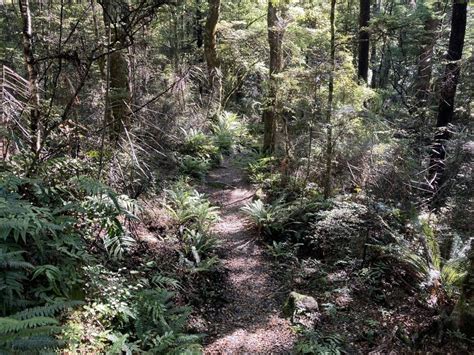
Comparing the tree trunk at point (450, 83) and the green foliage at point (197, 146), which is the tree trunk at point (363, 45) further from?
the green foliage at point (197, 146)

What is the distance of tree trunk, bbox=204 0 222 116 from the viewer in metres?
14.0

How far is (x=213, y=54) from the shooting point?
14523 mm

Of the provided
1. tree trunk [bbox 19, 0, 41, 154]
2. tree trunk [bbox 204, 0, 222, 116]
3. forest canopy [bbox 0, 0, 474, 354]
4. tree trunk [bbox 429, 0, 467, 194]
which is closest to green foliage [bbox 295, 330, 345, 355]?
forest canopy [bbox 0, 0, 474, 354]

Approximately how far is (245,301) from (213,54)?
10954 mm

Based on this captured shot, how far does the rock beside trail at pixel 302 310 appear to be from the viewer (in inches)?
211

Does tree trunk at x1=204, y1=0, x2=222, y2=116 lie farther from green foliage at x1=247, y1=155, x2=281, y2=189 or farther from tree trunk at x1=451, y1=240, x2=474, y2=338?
tree trunk at x1=451, y1=240, x2=474, y2=338

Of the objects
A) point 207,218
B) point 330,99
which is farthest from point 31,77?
point 330,99

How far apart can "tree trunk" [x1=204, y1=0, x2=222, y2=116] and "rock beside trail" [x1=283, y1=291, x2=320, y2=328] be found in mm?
10112

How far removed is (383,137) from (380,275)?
14.6 feet

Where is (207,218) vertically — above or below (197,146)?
below

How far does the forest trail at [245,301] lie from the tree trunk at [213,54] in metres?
6.38

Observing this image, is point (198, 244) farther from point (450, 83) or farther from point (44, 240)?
point (450, 83)

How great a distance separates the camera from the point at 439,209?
8328 mm

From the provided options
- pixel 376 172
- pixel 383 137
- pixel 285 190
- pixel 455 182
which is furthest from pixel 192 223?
pixel 455 182
